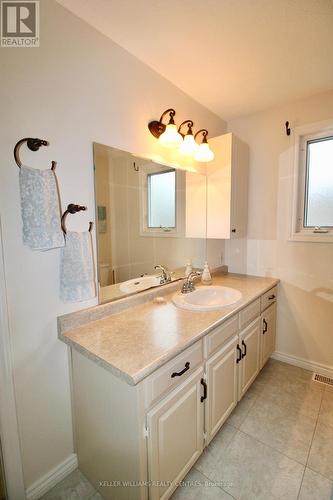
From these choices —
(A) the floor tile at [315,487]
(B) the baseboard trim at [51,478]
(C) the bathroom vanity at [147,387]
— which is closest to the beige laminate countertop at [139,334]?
(C) the bathroom vanity at [147,387]

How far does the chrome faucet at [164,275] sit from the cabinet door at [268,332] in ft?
2.75

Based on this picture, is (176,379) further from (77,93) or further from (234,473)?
(77,93)

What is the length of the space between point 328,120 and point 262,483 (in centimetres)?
248

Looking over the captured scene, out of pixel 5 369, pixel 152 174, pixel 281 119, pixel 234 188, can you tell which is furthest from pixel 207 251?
pixel 5 369

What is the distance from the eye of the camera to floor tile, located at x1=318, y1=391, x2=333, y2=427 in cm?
162

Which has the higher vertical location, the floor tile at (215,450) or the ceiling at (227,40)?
the ceiling at (227,40)

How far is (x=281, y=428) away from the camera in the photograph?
1574 millimetres

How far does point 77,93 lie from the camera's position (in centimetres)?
120

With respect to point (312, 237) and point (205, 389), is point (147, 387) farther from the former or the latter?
point (312, 237)

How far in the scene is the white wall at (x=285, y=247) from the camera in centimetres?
202

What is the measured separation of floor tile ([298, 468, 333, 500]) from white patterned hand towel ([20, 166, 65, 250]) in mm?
1729

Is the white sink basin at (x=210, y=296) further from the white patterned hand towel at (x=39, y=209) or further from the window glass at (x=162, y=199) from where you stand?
the white patterned hand towel at (x=39, y=209)

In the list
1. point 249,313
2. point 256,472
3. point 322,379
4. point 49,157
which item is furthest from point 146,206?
point 322,379

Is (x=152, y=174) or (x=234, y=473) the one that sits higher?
(x=152, y=174)
